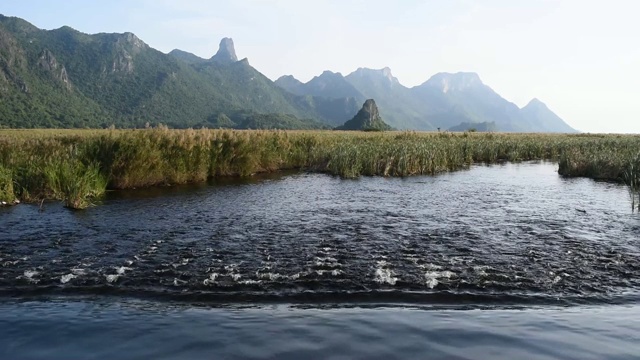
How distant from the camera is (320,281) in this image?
7930mm

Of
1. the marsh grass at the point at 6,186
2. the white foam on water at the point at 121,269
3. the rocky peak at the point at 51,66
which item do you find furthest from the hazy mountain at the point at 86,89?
the white foam on water at the point at 121,269

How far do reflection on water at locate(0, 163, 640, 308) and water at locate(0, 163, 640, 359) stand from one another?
0.16ft

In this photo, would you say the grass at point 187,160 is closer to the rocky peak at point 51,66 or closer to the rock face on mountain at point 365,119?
the rock face on mountain at point 365,119

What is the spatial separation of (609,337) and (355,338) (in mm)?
3294

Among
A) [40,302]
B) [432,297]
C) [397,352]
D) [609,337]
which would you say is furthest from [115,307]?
[609,337]

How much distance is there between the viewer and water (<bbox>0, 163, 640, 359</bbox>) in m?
5.60

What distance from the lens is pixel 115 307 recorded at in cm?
675

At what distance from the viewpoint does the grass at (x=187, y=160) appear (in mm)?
15969

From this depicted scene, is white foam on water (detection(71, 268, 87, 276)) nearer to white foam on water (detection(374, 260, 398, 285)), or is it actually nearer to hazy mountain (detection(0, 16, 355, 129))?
white foam on water (detection(374, 260, 398, 285))

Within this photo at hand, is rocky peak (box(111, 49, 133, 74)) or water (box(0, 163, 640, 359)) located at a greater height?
rocky peak (box(111, 49, 133, 74))

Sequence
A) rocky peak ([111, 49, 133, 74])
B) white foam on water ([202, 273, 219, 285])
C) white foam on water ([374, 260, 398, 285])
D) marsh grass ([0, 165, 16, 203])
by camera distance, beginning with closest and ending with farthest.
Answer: white foam on water ([202, 273, 219, 285]) → white foam on water ([374, 260, 398, 285]) → marsh grass ([0, 165, 16, 203]) → rocky peak ([111, 49, 133, 74])

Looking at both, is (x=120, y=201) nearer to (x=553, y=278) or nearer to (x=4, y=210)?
(x=4, y=210)

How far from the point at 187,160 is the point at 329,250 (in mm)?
13871

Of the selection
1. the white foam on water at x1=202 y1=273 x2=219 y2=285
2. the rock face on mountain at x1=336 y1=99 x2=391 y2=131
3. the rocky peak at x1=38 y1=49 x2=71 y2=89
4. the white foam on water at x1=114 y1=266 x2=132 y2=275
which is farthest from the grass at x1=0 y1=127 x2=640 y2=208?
the rocky peak at x1=38 y1=49 x2=71 y2=89
